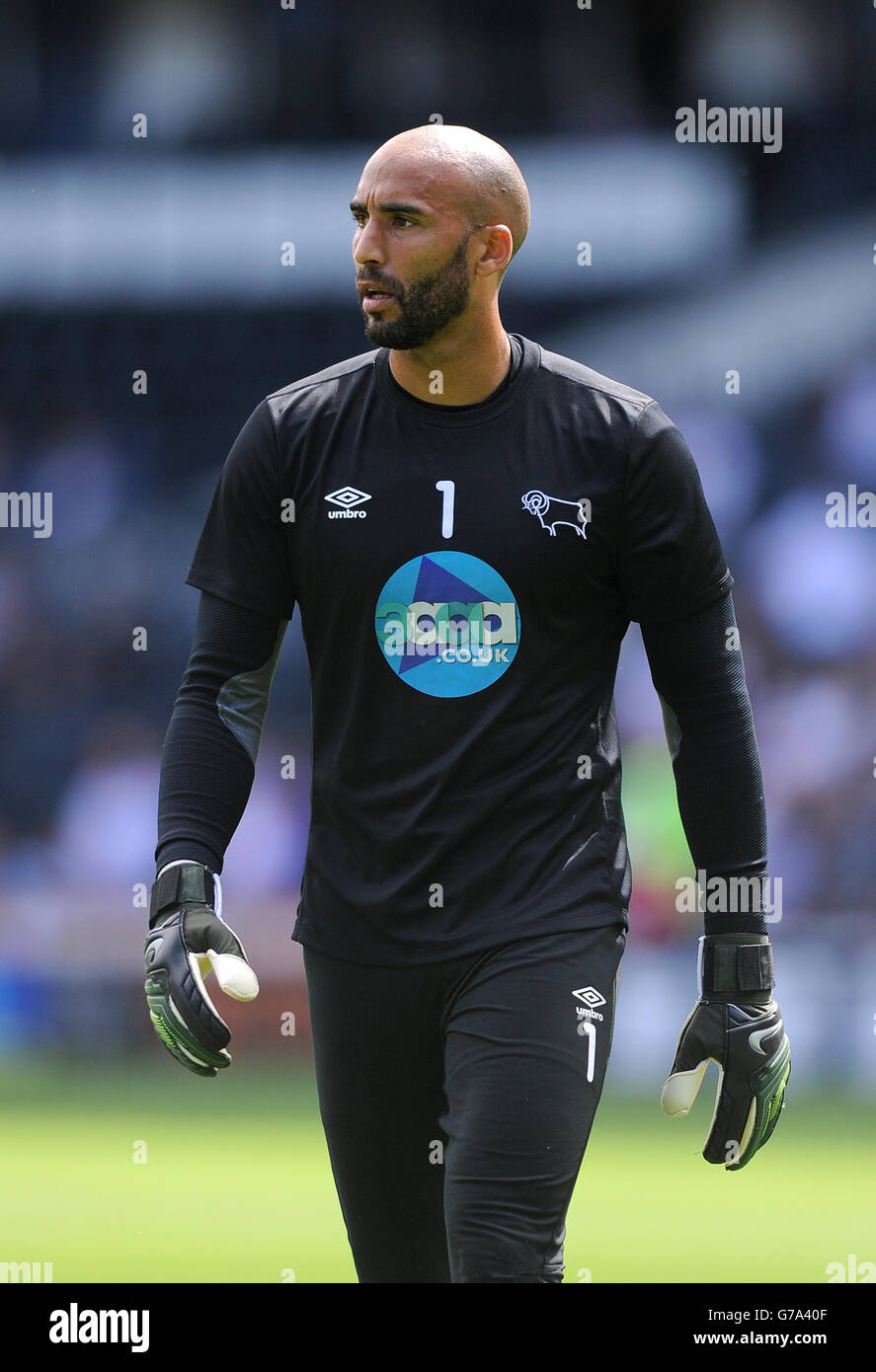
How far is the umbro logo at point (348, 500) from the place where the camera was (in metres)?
3.20

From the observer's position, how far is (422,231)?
3199mm

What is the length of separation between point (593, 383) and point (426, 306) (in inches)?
12.7

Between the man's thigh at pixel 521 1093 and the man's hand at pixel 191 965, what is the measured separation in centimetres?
36

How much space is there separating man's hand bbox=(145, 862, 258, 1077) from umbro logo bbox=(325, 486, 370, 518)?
0.61 m

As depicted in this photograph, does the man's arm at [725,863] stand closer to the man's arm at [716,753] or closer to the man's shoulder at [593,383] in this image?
the man's arm at [716,753]

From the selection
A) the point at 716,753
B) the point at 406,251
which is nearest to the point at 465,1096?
the point at 716,753

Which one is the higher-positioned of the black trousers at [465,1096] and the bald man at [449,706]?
the bald man at [449,706]

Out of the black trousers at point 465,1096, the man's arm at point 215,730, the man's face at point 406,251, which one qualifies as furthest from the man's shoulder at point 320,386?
the black trousers at point 465,1096

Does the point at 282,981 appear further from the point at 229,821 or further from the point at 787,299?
the point at 229,821

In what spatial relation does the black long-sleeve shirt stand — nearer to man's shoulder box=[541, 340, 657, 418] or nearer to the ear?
man's shoulder box=[541, 340, 657, 418]

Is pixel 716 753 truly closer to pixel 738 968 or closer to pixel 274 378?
pixel 738 968

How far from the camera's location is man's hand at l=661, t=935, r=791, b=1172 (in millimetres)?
3164

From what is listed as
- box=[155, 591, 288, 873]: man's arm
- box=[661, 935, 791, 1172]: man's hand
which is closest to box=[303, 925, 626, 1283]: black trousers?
box=[661, 935, 791, 1172]: man's hand
